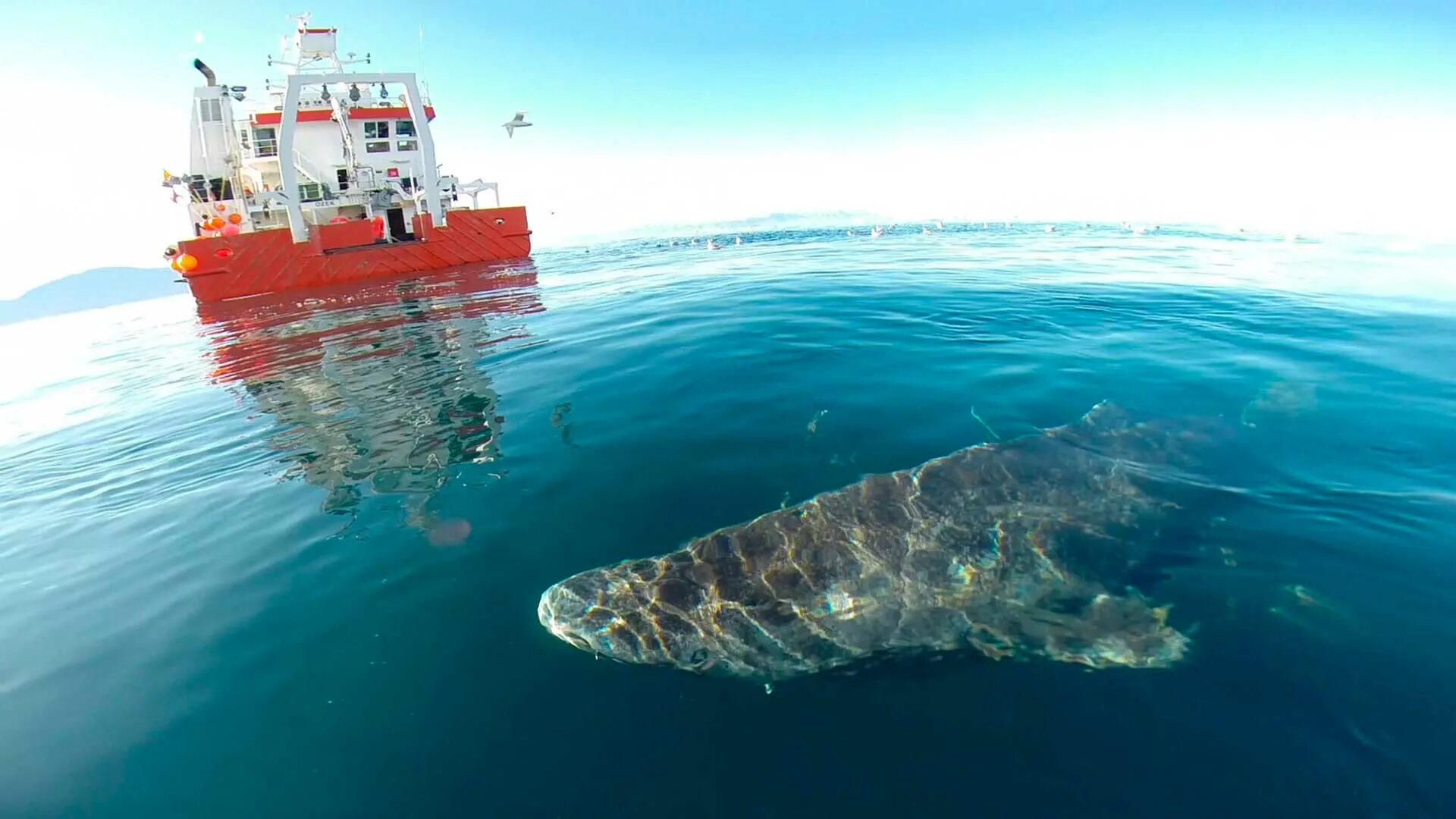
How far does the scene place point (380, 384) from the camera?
10742 millimetres

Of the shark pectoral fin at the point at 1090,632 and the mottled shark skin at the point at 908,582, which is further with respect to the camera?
the mottled shark skin at the point at 908,582

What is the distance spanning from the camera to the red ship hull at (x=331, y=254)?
95.1ft

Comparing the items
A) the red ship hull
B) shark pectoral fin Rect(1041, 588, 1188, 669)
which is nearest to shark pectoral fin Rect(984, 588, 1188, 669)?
shark pectoral fin Rect(1041, 588, 1188, 669)

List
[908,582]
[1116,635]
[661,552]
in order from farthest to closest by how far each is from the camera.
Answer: [661,552], [908,582], [1116,635]

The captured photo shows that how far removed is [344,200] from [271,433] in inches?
1383

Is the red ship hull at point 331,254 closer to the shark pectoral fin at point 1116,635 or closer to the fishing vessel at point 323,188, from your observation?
the fishing vessel at point 323,188

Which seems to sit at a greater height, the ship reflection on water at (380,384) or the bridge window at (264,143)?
the bridge window at (264,143)

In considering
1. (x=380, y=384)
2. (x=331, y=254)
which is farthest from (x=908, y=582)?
(x=331, y=254)

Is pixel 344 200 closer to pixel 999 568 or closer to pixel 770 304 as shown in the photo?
pixel 770 304

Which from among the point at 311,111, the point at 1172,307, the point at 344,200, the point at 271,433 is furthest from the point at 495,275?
the point at 1172,307

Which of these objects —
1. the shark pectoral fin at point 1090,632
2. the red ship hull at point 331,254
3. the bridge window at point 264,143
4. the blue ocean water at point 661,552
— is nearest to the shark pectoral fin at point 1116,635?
the shark pectoral fin at point 1090,632

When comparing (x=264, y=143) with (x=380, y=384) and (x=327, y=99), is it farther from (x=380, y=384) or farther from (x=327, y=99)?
(x=380, y=384)

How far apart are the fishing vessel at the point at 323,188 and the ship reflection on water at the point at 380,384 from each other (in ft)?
27.4

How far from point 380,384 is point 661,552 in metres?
8.49
